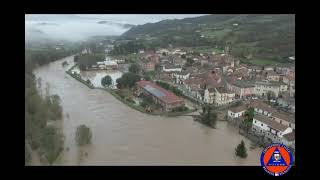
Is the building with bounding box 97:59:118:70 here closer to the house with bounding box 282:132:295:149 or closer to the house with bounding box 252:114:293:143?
the house with bounding box 252:114:293:143

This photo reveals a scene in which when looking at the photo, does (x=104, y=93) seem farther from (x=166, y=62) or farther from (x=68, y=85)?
(x=166, y=62)

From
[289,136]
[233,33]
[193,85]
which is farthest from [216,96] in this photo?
[233,33]

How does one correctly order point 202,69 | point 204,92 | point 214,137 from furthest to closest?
point 202,69
point 204,92
point 214,137

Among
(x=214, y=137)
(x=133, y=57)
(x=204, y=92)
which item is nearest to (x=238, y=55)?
(x=133, y=57)

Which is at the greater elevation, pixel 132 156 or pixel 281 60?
pixel 281 60

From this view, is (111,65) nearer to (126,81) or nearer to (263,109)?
(126,81)

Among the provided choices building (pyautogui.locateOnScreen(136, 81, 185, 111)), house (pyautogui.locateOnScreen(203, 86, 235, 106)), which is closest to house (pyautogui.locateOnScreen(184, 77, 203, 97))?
house (pyautogui.locateOnScreen(203, 86, 235, 106))

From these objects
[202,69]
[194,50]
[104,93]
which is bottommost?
[104,93]
